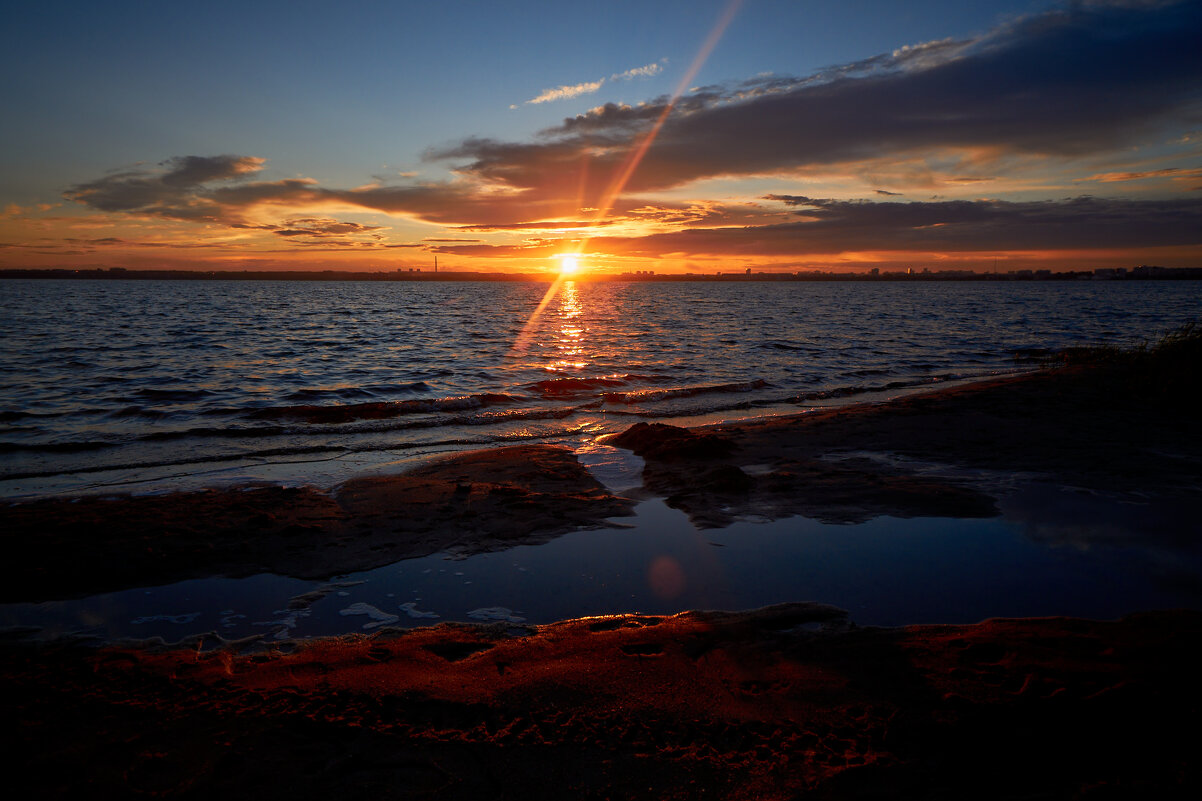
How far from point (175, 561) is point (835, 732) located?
259 inches

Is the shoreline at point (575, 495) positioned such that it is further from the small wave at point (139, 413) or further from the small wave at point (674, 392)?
the small wave at point (139, 413)

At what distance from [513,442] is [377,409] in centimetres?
512

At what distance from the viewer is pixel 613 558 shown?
622cm

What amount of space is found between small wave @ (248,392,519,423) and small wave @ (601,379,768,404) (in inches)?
121

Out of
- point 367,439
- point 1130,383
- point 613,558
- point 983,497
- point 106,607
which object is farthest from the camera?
point 1130,383

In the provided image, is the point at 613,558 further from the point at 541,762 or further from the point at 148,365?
the point at 148,365

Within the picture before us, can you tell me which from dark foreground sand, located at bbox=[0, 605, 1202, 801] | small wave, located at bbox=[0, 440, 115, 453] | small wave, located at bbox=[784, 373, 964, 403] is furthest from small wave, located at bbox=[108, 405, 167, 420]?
small wave, located at bbox=[784, 373, 964, 403]

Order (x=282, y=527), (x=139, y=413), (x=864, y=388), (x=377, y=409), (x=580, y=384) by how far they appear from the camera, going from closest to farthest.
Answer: (x=282, y=527)
(x=139, y=413)
(x=377, y=409)
(x=864, y=388)
(x=580, y=384)

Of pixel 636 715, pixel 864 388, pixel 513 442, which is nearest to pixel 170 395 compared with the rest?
pixel 513 442

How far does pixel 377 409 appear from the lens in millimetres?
15680

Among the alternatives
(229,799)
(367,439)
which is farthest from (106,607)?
(367,439)

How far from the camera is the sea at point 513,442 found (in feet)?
17.2

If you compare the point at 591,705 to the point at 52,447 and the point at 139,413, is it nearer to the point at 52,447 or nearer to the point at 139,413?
the point at 52,447

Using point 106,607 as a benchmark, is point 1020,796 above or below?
above
